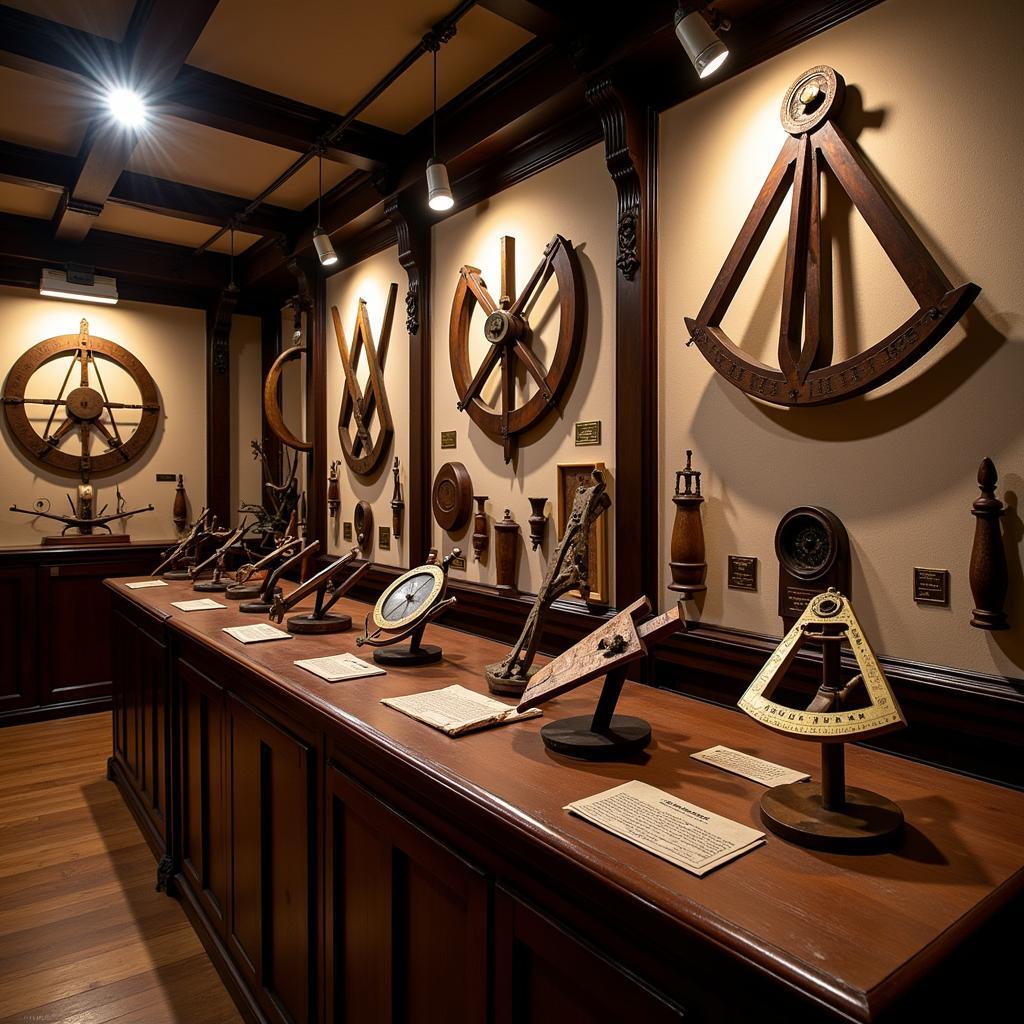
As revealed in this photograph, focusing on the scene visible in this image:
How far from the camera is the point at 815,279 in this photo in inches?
75.2

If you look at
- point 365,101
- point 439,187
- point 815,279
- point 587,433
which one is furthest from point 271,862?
point 365,101

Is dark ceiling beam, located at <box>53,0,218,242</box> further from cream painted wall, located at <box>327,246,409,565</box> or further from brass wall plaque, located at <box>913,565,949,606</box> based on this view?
brass wall plaque, located at <box>913,565,949,606</box>

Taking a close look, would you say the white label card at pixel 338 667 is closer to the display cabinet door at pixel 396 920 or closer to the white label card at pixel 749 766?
the display cabinet door at pixel 396 920

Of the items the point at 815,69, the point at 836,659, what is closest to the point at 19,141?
the point at 815,69

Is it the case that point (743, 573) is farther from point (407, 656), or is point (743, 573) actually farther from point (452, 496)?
point (452, 496)

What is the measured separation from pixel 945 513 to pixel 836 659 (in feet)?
2.47

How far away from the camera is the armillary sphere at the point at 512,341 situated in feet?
8.87

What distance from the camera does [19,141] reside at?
3.75m

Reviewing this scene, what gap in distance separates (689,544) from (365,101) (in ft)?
7.51

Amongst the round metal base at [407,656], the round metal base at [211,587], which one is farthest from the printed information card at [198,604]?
the round metal base at [407,656]

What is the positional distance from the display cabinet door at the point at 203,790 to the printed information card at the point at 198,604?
0.34 m

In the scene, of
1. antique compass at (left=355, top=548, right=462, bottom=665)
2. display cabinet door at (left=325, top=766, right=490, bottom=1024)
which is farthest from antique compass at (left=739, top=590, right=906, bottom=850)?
antique compass at (left=355, top=548, right=462, bottom=665)

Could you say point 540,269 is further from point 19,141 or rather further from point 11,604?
point 11,604

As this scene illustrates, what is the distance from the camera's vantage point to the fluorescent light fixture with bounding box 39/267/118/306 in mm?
5074
